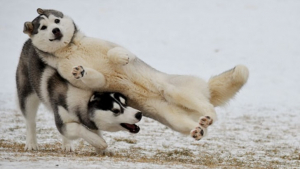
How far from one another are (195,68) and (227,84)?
12.5 meters

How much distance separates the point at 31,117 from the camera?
821cm

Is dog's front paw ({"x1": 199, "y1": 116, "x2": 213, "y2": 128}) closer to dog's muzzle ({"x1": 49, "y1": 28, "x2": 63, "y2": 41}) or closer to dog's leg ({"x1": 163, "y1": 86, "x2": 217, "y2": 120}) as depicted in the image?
dog's leg ({"x1": 163, "y1": 86, "x2": 217, "y2": 120})

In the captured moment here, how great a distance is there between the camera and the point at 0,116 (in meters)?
A: 12.1

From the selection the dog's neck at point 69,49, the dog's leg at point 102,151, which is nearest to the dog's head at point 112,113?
the dog's leg at point 102,151

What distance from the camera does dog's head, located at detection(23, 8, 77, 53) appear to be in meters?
7.00

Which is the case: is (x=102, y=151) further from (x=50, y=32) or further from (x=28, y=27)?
(x=28, y=27)

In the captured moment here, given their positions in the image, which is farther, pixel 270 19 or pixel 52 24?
pixel 270 19

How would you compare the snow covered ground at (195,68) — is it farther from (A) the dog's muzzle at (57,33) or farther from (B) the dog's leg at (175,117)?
(A) the dog's muzzle at (57,33)

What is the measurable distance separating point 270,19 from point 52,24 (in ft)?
60.8

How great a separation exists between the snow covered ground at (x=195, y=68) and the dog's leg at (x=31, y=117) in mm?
193

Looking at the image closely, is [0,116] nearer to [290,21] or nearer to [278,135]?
[278,135]

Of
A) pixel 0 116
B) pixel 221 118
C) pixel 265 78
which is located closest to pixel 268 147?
pixel 221 118

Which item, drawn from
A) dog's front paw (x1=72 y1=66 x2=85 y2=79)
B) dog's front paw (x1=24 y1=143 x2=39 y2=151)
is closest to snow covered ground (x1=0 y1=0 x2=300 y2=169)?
dog's front paw (x1=24 y1=143 x2=39 y2=151)

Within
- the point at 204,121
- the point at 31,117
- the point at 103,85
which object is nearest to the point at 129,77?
the point at 103,85
